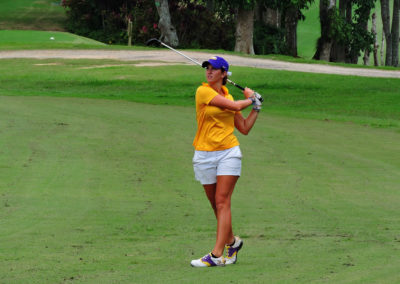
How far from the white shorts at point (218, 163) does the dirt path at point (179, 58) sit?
26.1m

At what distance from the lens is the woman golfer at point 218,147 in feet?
25.1

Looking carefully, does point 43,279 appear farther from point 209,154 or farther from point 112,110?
point 112,110

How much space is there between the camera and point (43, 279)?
7129 mm

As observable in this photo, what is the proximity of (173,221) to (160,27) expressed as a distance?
36881 millimetres

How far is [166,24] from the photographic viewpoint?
151 ft

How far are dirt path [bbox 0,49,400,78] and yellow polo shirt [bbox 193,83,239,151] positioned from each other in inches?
1026

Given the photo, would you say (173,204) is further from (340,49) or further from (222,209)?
(340,49)

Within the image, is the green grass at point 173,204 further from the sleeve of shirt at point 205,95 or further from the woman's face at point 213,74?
the woman's face at point 213,74

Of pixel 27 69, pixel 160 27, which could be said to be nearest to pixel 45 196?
pixel 27 69

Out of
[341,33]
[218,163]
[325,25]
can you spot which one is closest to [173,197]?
[218,163]

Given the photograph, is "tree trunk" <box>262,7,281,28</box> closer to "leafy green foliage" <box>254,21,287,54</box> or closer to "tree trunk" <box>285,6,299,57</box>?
"leafy green foliage" <box>254,21,287,54</box>

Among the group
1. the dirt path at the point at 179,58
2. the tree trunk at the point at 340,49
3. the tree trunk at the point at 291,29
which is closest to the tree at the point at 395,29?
the tree trunk at the point at 340,49

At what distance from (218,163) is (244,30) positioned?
37283 mm

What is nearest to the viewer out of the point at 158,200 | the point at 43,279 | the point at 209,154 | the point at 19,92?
the point at 43,279
